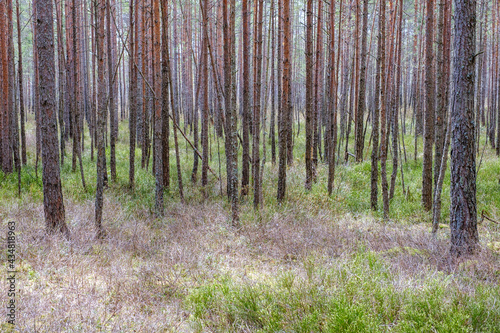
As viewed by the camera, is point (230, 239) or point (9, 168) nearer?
point (230, 239)

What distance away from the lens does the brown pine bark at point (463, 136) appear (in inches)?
178

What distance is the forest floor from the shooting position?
3324 mm

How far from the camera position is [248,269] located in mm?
4844

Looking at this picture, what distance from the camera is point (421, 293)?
11.5ft

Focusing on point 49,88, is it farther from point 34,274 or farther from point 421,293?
point 421,293

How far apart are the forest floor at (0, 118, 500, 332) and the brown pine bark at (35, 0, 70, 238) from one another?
43 centimetres

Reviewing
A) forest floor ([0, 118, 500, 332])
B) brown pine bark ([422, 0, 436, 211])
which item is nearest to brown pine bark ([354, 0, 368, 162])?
brown pine bark ([422, 0, 436, 211])

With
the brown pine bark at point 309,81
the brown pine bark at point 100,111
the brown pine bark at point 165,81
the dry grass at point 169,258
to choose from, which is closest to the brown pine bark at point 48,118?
the dry grass at point 169,258

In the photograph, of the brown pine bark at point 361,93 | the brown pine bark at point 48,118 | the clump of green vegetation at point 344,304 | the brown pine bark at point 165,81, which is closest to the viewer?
the clump of green vegetation at point 344,304

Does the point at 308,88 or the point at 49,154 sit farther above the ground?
the point at 308,88

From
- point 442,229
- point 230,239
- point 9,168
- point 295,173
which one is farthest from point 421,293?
point 9,168

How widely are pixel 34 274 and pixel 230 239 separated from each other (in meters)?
2.91

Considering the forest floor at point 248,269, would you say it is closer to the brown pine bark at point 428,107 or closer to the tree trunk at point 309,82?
the brown pine bark at point 428,107

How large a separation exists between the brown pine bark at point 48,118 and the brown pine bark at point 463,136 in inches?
226
